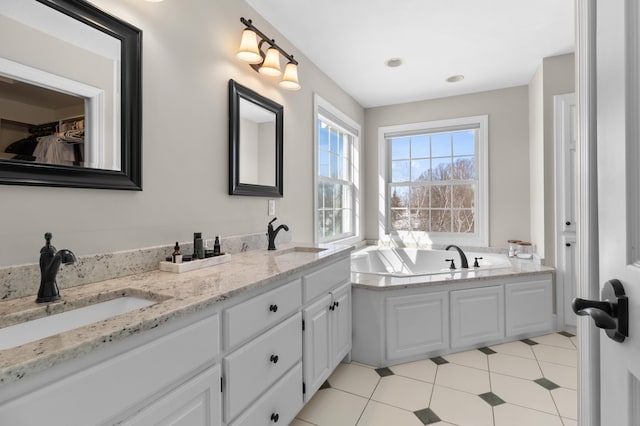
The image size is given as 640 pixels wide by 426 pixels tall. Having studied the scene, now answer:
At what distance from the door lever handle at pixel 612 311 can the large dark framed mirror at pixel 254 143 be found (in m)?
1.77

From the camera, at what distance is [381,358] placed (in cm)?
229

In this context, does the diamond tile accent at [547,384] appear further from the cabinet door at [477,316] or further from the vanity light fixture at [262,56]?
the vanity light fixture at [262,56]

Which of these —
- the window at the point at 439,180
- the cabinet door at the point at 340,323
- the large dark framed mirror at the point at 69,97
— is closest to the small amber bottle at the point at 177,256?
the large dark framed mirror at the point at 69,97

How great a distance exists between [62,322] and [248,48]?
1670mm

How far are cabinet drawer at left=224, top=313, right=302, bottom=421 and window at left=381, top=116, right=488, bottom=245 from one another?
296cm

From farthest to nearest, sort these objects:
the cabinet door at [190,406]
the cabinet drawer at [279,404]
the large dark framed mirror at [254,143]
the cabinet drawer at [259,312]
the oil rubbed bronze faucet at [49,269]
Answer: the large dark framed mirror at [254,143] < the cabinet drawer at [279,404] < the cabinet drawer at [259,312] < the oil rubbed bronze faucet at [49,269] < the cabinet door at [190,406]

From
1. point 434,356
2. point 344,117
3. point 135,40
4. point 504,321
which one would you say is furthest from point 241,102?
point 504,321

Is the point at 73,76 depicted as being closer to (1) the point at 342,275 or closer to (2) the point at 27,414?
(2) the point at 27,414

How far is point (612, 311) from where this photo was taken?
540 mm

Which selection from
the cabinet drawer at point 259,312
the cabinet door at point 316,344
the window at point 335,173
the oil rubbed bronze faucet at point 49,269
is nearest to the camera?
the oil rubbed bronze faucet at point 49,269

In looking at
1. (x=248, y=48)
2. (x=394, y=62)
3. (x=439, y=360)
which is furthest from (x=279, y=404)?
(x=394, y=62)

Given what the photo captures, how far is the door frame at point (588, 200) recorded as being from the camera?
66cm

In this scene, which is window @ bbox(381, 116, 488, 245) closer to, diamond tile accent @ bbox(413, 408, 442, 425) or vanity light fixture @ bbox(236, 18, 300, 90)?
vanity light fixture @ bbox(236, 18, 300, 90)

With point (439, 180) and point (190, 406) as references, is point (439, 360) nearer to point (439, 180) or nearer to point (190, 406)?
point (190, 406)
